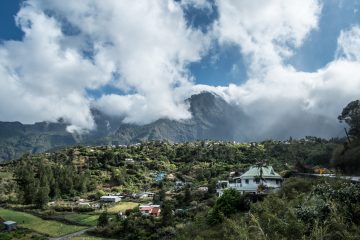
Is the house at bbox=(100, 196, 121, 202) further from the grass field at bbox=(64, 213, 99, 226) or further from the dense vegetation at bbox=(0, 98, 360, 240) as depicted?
the grass field at bbox=(64, 213, 99, 226)

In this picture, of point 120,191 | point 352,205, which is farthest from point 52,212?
point 352,205

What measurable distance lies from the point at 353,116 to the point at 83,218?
5254 centimetres

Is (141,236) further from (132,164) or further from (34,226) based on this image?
(132,164)

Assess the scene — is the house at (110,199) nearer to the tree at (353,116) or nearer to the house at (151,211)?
the house at (151,211)

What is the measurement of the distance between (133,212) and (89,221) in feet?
29.9

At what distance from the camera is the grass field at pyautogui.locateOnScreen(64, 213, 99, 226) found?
75.1 m

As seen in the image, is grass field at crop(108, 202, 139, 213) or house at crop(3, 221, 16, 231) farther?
grass field at crop(108, 202, 139, 213)

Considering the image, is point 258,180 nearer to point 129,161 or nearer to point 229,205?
point 229,205

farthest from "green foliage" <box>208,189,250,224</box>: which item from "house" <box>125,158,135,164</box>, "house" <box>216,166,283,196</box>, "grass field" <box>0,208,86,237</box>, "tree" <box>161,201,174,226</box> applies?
"house" <box>125,158,135,164</box>

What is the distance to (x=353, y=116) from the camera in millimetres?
61219

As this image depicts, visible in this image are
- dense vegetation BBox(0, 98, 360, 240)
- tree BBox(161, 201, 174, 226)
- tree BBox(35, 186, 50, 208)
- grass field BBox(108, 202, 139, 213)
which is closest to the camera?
dense vegetation BBox(0, 98, 360, 240)

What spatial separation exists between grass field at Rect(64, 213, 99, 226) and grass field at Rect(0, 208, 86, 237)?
286 cm

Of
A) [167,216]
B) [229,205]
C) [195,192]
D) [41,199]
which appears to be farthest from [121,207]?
[229,205]

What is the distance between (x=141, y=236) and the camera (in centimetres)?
5938
